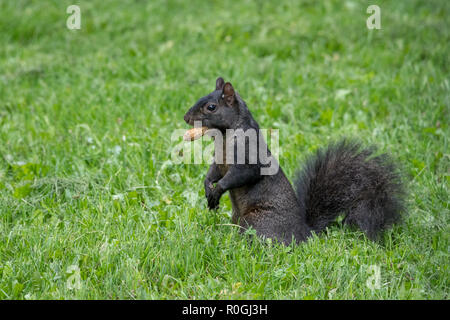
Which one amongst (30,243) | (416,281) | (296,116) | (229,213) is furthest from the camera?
(296,116)

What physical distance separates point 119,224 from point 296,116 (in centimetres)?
208

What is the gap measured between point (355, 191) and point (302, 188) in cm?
31

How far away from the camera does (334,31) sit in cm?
622

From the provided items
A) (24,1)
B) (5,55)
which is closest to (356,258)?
(5,55)

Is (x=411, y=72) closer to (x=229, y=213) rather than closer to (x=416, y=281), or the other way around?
(x=229, y=213)

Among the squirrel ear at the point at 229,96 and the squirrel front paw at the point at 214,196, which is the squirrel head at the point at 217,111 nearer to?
the squirrel ear at the point at 229,96

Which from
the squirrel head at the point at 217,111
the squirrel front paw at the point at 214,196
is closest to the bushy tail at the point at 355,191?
the squirrel front paw at the point at 214,196

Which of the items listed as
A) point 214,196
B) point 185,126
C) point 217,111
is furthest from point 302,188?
point 185,126

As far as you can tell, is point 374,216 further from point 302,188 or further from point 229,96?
point 229,96

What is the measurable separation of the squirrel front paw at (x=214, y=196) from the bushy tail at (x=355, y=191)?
1.74 ft

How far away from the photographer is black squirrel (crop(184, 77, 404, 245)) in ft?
9.57

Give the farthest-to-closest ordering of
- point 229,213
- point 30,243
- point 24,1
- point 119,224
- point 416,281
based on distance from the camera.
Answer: point 24,1
point 229,213
point 119,224
point 30,243
point 416,281

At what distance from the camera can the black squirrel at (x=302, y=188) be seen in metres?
2.92

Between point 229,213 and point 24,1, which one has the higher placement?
point 24,1
